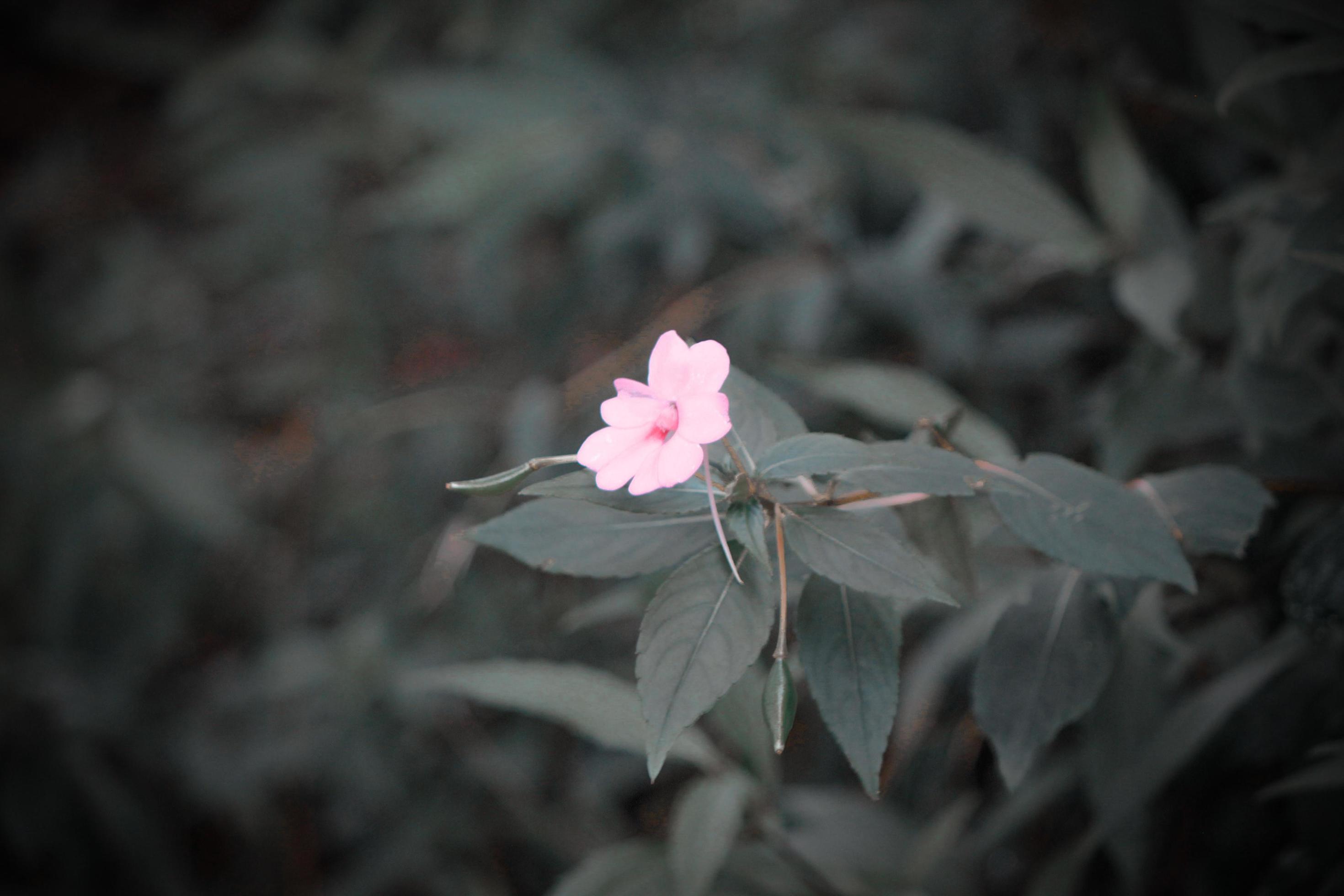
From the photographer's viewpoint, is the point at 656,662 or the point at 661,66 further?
the point at 661,66

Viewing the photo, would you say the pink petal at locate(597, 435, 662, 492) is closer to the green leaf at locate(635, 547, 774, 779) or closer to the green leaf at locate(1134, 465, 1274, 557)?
the green leaf at locate(635, 547, 774, 779)

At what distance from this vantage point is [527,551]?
0.38 m

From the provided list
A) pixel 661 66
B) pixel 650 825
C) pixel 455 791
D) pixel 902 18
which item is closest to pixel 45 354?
pixel 455 791

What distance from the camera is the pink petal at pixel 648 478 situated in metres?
0.32

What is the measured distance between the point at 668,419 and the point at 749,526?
0.17 ft

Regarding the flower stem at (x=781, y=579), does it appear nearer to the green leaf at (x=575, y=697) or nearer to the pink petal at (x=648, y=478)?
the pink petal at (x=648, y=478)

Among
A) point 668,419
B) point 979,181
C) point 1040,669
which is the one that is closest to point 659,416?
point 668,419

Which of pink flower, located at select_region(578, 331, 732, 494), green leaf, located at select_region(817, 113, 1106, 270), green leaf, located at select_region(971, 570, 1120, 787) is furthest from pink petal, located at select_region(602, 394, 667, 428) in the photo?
green leaf, located at select_region(817, 113, 1106, 270)

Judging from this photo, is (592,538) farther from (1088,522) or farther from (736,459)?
(1088,522)

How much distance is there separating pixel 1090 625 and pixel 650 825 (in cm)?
81

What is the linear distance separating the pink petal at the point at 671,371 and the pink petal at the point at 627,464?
0.06 ft

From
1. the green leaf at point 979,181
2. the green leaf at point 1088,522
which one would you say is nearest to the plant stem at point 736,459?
the green leaf at point 1088,522

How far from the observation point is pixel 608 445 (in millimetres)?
332

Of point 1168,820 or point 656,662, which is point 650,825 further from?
point 656,662
